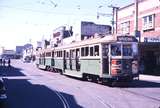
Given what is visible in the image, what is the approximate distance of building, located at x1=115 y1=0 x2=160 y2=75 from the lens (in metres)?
39.2

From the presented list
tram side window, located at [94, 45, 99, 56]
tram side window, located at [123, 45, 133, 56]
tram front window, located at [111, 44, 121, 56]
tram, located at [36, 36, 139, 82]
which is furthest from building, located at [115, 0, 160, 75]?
tram front window, located at [111, 44, 121, 56]

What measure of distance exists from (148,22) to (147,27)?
0.62 m

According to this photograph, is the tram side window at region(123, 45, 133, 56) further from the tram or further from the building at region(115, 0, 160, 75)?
the building at region(115, 0, 160, 75)

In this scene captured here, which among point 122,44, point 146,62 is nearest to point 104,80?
point 122,44

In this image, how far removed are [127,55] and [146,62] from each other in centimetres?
2059

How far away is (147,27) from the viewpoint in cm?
4159

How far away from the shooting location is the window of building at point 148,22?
40513 mm

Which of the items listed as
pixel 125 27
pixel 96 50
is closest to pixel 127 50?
pixel 96 50

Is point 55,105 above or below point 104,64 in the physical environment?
below

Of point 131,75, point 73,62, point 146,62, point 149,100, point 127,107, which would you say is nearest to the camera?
point 127,107

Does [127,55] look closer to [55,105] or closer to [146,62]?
[55,105]

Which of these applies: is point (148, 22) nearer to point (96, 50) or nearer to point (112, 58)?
point (96, 50)

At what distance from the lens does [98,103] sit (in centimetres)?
1448

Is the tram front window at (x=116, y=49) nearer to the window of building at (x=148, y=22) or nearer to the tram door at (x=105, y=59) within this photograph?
the tram door at (x=105, y=59)
